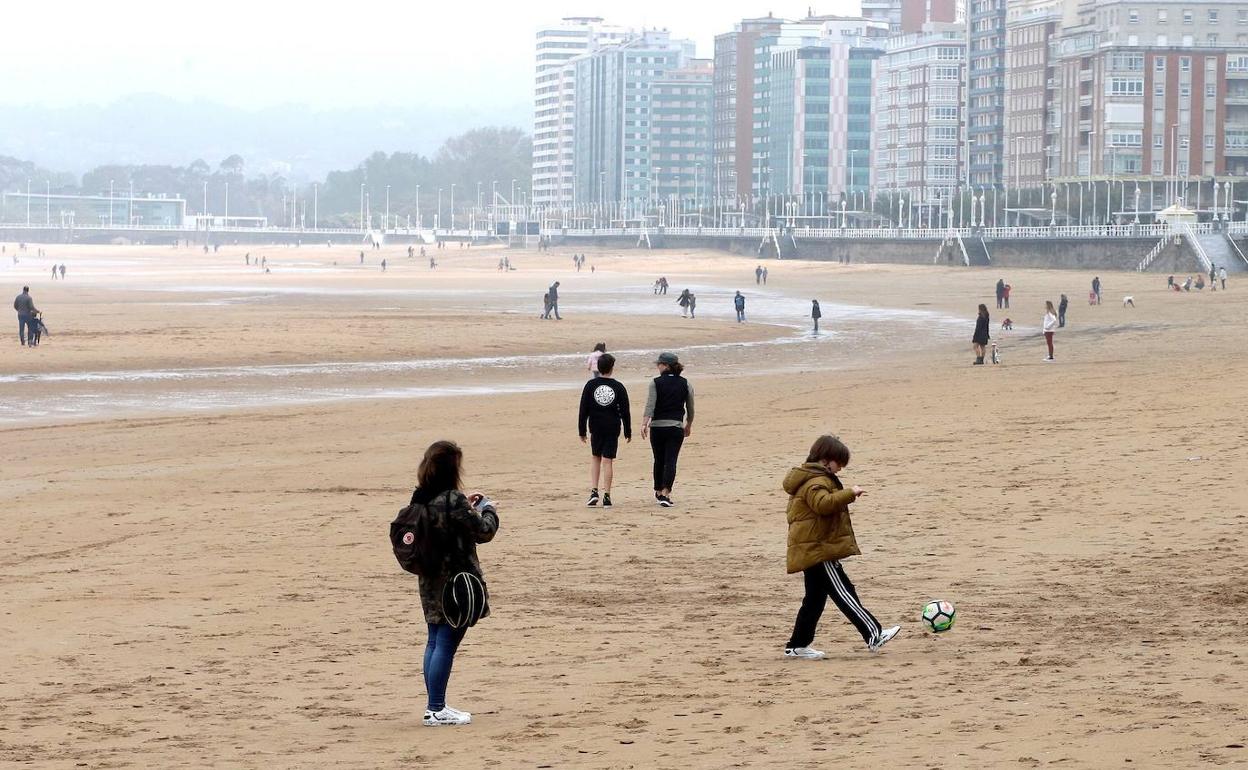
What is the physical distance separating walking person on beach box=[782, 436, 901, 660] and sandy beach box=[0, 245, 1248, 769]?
0.23 meters

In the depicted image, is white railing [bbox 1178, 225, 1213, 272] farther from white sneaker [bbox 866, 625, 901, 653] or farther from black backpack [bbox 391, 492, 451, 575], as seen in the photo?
black backpack [bbox 391, 492, 451, 575]

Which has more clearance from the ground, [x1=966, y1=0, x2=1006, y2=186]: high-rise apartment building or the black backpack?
[x1=966, y1=0, x2=1006, y2=186]: high-rise apartment building

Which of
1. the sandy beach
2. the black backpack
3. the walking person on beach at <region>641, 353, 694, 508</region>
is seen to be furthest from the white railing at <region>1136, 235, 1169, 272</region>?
the black backpack

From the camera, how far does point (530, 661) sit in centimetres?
995

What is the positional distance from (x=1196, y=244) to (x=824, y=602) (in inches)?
3211

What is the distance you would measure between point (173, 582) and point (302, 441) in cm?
1032

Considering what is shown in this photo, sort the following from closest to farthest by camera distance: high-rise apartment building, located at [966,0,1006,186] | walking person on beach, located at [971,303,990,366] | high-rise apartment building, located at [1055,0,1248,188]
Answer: walking person on beach, located at [971,303,990,366], high-rise apartment building, located at [1055,0,1248,188], high-rise apartment building, located at [966,0,1006,186]

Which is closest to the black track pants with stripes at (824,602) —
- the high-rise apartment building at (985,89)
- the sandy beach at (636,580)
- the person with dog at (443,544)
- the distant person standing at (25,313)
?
the sandy beach at (636,580)

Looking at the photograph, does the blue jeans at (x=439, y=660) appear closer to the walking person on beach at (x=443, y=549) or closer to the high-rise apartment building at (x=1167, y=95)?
the walking person on beach at (x=443, y=549)

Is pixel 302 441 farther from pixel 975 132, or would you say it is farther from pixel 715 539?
pixel 975 132

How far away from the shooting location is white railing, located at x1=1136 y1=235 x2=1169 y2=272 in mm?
89500

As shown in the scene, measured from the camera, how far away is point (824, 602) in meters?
9.73

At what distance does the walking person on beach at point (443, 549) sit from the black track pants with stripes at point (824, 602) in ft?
6.91

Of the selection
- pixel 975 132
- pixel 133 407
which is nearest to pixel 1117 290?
pixel 133 407
